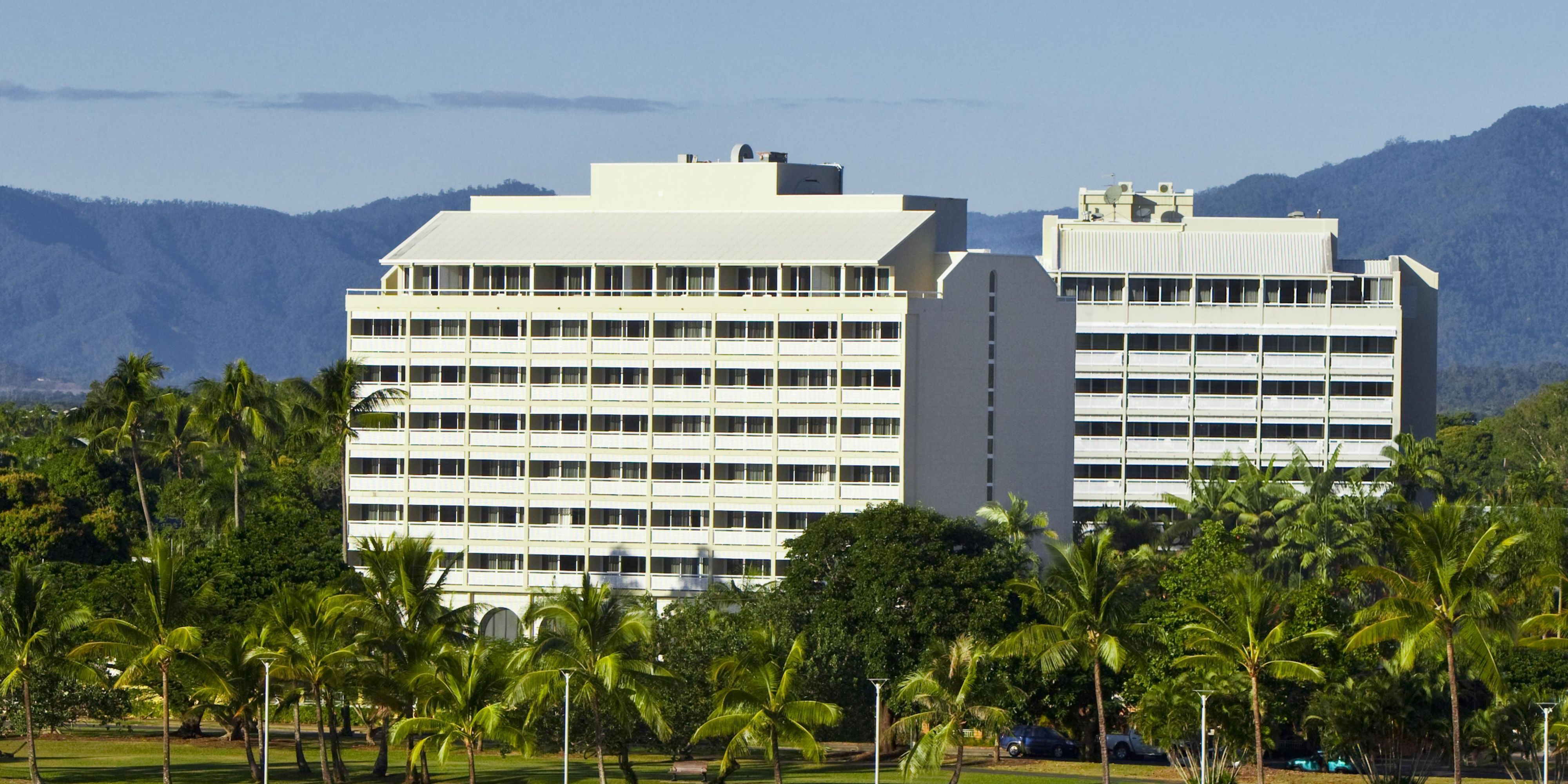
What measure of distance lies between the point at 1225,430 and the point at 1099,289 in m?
15.0

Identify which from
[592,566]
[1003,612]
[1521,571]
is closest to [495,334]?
[592,566]

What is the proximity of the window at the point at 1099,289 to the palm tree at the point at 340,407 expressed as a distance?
205 feet

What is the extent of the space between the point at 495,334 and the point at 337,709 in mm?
39867

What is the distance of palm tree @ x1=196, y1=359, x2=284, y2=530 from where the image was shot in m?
142

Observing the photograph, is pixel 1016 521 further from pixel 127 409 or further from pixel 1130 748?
pixel 127 409

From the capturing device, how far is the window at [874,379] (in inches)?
5369

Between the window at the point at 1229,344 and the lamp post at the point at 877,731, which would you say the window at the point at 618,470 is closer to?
the lamp post at the point at 877,731

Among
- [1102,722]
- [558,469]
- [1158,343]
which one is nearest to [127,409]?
[558,469]

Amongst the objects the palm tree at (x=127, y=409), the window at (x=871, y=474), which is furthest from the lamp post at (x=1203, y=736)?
the palm tree at (x=127, y=409)

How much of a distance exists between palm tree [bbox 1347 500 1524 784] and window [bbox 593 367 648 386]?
60.6 metres

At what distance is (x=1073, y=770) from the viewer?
10150cm

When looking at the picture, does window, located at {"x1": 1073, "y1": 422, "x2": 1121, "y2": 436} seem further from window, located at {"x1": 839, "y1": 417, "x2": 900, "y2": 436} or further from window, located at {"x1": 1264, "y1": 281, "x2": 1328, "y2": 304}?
window, located at {"x1": 839, "y1": 417, "x2": 900, "y2": 436}

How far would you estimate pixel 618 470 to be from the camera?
14050cm

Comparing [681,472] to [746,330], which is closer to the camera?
[746,330]
